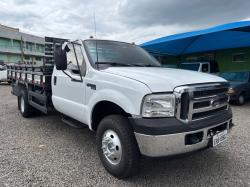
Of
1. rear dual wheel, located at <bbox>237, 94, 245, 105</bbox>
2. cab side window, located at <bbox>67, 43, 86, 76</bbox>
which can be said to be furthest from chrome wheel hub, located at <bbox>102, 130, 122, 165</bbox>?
rear dual wheel, located at <bbox>237, 94, 245, 105</bbox>

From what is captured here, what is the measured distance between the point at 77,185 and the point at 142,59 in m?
2.43

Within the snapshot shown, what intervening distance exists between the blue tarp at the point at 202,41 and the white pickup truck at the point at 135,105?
22.6 ft

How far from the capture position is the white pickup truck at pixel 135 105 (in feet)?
8.05

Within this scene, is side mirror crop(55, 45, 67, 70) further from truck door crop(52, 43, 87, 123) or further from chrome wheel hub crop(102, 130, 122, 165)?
chrome wheel hub crop(102, 130, 122, 165)

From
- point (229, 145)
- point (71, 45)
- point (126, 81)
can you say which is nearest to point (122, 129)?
point (126, 81)

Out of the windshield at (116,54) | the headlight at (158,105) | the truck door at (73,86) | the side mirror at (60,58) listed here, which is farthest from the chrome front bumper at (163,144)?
the side mirror at (60,58)

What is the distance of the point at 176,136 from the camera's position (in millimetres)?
2395

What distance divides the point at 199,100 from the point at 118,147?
1186 millimetres

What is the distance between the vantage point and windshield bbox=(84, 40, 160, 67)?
3508 mm

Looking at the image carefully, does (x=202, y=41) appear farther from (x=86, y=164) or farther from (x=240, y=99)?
(x=86, y=164)

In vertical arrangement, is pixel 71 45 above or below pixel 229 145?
above

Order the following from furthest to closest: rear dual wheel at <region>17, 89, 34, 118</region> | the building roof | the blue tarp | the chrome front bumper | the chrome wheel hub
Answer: the building roof, the blue tarp, rear dual wheel at <region>17, 89, 34, 118</region>, the chrome wheel hub, the chrome front bumper

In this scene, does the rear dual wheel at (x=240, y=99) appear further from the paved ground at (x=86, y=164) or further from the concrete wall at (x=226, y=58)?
the concrete wall at (x=226, y=58)

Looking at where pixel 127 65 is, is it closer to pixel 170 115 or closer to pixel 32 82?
pixel 170 115
